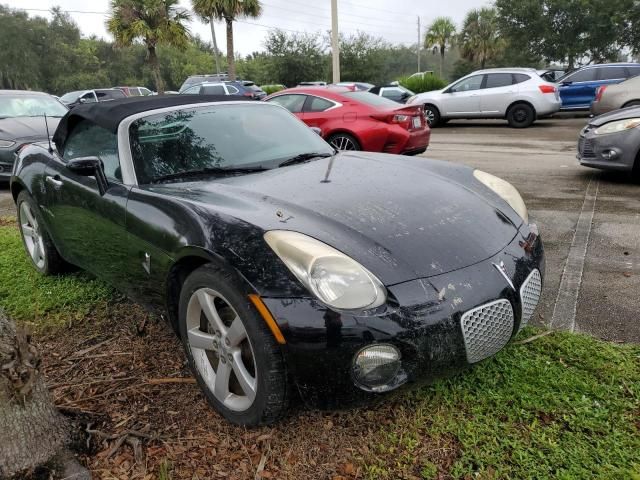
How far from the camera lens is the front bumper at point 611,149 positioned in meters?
6.03

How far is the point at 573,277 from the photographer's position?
12.0ft

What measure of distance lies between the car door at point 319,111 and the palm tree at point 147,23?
19.1 meters

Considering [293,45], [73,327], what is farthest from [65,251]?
[293,45]

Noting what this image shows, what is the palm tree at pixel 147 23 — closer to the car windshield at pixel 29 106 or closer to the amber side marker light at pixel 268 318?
the car windshield at pixel 29 106

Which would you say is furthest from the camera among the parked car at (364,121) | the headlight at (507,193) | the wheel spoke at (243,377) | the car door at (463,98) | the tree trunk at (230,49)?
the tree trunk at (230,49)

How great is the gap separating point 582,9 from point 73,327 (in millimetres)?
28773

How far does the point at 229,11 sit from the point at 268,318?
27.9m

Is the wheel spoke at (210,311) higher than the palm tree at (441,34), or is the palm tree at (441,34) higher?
the palm tree at (441,34)

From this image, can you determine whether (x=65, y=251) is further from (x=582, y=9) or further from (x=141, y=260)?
(x=582, y=9)

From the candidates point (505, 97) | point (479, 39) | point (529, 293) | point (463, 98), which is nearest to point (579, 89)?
point (505, 97)

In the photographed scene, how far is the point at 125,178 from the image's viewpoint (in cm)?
287

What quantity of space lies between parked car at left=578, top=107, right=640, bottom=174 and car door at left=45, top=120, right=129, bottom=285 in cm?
557

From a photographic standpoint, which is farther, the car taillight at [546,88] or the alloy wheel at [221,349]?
the car taillight at [546,88]

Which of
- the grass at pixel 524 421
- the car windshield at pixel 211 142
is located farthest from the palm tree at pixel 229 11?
the grass at pixel 524 421
